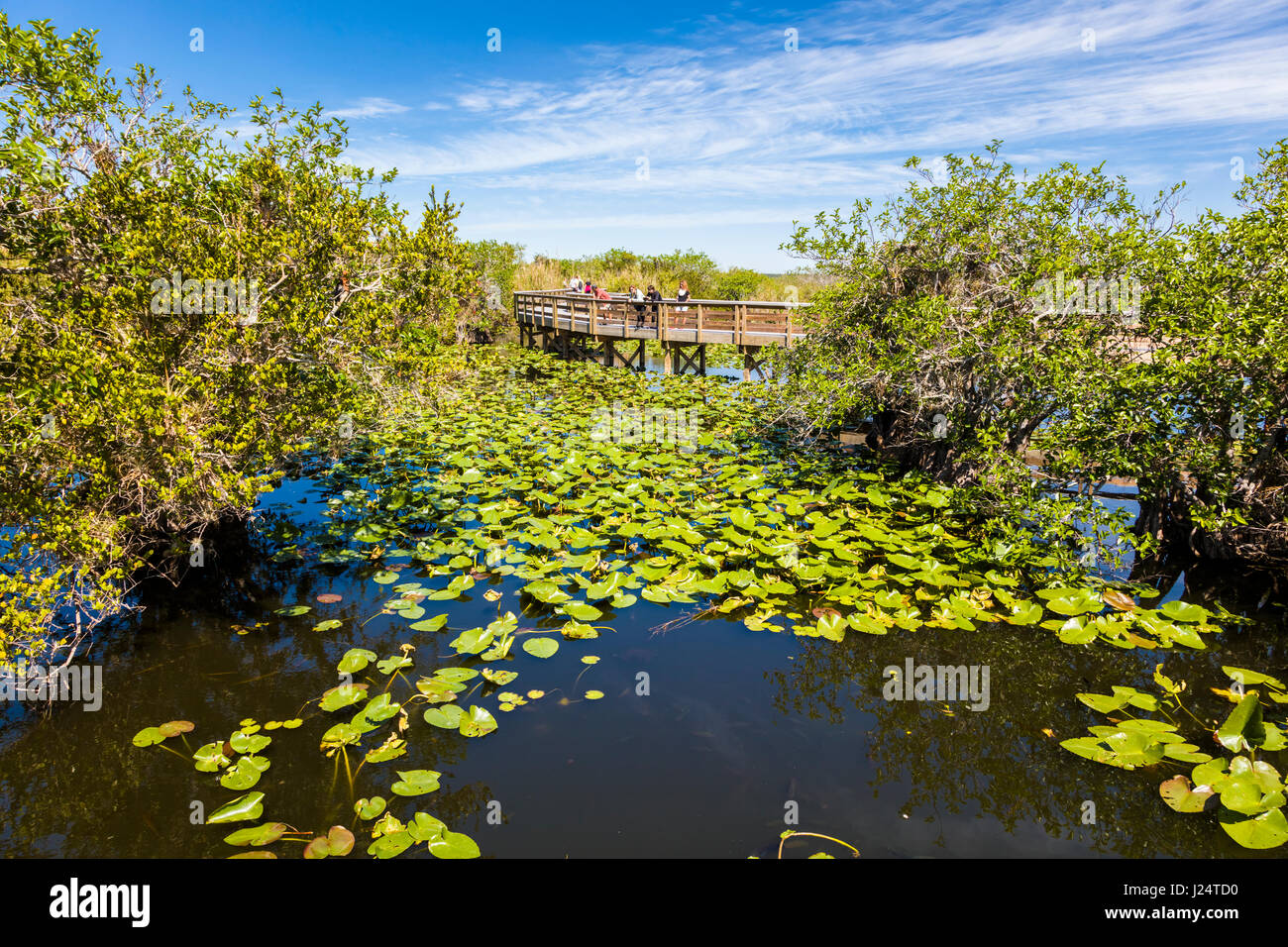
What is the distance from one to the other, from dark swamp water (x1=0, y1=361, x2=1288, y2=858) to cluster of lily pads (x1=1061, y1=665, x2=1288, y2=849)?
13 cm

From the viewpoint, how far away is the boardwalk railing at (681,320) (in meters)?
16.3

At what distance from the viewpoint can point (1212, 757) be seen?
147 inches

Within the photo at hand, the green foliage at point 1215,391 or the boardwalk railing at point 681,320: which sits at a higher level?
the boardwalk railing at point 681,320

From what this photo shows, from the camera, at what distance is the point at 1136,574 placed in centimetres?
639

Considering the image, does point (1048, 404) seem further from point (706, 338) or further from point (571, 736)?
point (706, 338)

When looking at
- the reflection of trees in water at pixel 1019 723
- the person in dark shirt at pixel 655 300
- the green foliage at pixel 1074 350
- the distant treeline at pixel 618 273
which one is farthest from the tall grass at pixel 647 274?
the reflection of trees in water at pixel 1019 723

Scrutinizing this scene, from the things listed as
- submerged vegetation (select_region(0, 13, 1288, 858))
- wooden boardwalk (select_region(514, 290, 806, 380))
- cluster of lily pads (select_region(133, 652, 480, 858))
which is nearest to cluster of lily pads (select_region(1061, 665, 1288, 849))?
submerged vegetation (select_region(0, 13, 1288, 858))

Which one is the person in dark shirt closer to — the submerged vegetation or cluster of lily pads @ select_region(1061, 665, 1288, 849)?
the submerged vegetation

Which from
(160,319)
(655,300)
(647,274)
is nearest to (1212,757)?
(160,319)

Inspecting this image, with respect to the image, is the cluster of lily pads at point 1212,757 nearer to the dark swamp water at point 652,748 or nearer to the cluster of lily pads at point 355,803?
the dark swamp water at point 652,748

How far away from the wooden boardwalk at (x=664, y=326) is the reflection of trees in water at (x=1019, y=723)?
31.2 ft

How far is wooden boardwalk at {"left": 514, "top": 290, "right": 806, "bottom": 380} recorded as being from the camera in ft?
54.1
